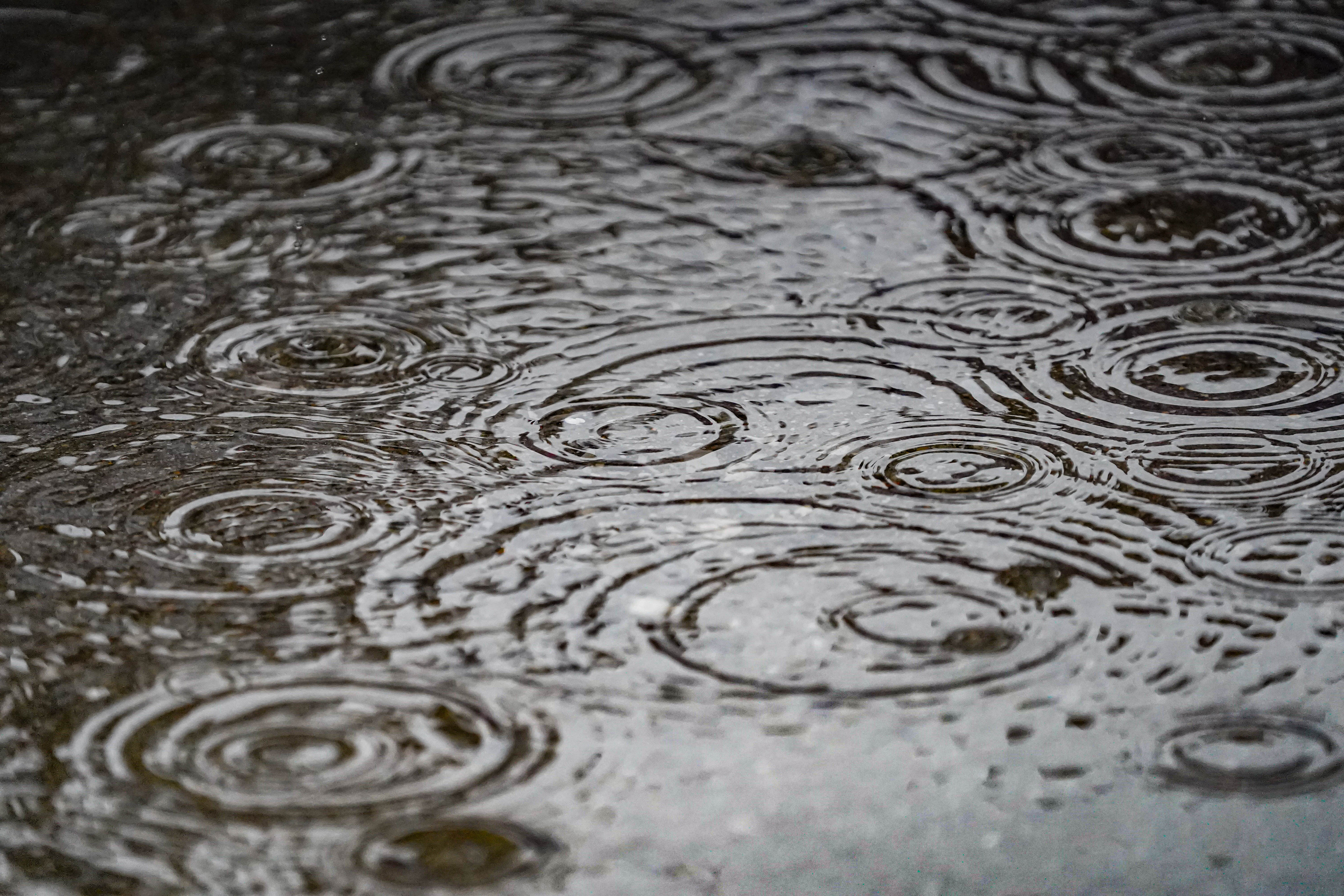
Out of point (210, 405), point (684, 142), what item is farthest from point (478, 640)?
point (684, 142)

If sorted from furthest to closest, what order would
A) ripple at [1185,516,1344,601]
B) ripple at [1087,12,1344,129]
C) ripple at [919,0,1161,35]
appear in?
1. ripple at [919,0,1161,35]
2. ripple at [1087,12,1344,129]
3. ripple at [1185,516,1344,601]

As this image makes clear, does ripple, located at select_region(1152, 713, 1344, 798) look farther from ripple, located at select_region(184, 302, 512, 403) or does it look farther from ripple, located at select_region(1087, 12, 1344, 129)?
ripple, located at select_region(1087, 12, 1344, 129)

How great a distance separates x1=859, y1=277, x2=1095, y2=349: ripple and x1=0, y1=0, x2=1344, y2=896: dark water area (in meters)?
0.01

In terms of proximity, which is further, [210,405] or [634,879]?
[210,405]

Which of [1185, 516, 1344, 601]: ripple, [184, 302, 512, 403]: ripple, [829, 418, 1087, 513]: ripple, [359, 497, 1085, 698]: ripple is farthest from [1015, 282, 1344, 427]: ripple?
[184, 302, 512, 403]: ripple

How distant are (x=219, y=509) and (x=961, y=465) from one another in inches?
34.1

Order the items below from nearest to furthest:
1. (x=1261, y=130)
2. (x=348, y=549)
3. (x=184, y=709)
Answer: (x=184, y=709)
(x=348, y=549)
(x=1261, y=130)

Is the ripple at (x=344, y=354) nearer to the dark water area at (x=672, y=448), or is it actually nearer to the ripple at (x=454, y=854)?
the dark water area at (x=672, y=448)

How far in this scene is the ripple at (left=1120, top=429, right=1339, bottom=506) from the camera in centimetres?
187

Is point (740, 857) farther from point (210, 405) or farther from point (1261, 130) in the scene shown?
point (1261, 130)

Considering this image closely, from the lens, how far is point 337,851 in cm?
137

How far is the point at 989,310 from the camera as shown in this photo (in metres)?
2.30

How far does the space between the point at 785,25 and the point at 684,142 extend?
1.69 feet

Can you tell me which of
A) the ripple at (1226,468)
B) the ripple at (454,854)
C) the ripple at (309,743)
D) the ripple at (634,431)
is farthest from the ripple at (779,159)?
the ripple at (454,854)
